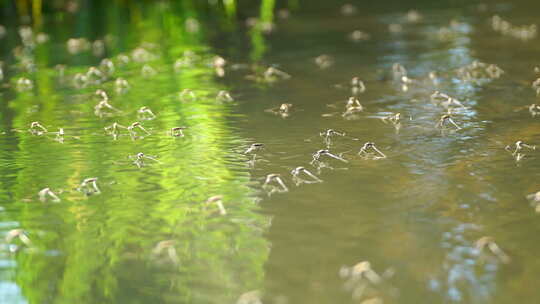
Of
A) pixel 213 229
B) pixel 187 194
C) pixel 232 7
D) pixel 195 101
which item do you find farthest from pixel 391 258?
pixel 232 7

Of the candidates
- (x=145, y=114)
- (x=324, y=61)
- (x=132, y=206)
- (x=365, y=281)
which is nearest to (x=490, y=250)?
(x=365, y=281)

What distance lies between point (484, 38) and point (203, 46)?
3.82 meters

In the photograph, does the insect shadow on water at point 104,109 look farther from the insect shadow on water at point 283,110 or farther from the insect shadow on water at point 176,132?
the insect shadow on water at point 283,110

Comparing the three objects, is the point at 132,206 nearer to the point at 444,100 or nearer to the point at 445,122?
the point at 445,122

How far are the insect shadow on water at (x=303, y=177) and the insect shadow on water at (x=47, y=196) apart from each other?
57.8 inches

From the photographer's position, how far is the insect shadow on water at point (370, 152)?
5.54 metres

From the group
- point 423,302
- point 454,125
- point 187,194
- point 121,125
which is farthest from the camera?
point 121,125

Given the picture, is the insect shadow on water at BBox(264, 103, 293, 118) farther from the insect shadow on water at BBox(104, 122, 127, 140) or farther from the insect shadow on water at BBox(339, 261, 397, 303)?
the insect shadow on water at BBox(339, 261, 397, 303)

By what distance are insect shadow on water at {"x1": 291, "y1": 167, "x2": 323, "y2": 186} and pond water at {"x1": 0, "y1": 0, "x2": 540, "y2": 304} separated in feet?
0.07

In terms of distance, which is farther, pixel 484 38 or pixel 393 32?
pixel 393 32

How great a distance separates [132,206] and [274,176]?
3.01 ft

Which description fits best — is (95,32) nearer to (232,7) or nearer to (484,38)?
(232,7)

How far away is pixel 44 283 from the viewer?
12.6ft

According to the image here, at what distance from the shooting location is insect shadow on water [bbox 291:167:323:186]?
505 centimetres
